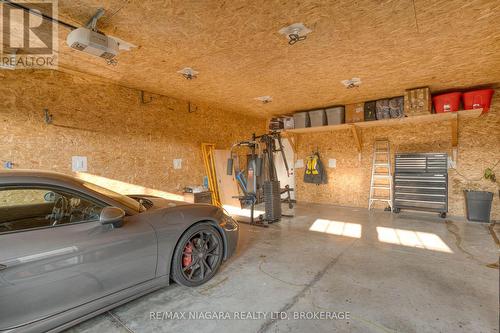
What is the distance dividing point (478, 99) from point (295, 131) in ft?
10.9

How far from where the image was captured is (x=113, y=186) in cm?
372

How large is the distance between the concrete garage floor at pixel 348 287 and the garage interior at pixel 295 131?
0.02 metres

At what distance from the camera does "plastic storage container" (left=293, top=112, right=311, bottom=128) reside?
5.75 metres

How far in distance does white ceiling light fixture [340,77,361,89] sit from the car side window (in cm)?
365

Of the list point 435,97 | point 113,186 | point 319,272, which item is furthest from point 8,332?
point 435,97

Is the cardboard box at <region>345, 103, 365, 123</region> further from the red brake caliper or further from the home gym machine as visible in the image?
the red brake caliper

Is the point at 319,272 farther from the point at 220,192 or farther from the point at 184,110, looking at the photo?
the point at 184,110

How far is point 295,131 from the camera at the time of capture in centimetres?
592

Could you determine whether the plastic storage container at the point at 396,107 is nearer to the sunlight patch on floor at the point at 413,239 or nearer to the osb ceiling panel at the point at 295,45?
the osb ceiling panel at the point at 295,45

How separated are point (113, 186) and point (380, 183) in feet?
A: 17.5

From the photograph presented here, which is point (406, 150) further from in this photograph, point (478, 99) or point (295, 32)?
point (295, 32)

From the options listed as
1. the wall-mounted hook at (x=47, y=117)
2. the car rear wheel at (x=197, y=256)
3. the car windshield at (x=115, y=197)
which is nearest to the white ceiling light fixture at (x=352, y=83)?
the car rear wheel at (x=197, y=256)

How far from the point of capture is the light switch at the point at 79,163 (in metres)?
3.33

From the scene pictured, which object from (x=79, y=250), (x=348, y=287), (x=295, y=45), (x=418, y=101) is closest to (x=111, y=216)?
(x=79, y=250)
